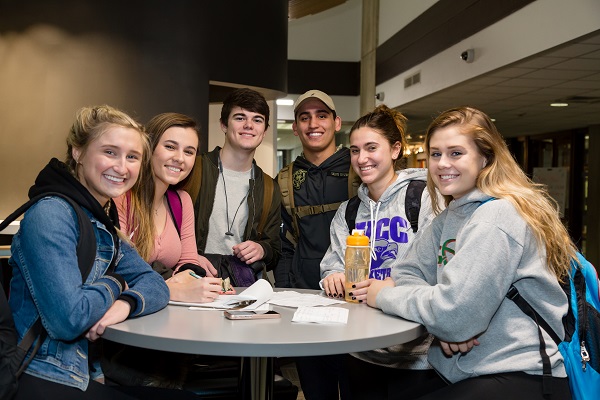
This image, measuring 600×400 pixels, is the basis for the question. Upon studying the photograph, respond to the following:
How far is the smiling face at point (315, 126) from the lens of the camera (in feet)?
11.3

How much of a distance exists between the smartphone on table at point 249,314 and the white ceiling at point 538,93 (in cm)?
487

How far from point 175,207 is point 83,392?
47.2 inches

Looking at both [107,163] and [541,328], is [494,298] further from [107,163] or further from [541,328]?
[107,163]

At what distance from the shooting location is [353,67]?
14.1 meters

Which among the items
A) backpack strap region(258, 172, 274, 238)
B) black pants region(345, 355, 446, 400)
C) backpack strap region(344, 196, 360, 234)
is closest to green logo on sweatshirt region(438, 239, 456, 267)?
black pants region(345, 355, 446, 400)

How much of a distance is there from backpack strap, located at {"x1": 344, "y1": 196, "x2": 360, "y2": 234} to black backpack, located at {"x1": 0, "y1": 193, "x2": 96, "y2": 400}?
50.0 inches

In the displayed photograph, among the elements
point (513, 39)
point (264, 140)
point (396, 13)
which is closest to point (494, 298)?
point (513, 39)

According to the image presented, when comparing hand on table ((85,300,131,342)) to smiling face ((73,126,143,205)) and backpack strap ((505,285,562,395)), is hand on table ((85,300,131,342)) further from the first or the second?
backpack strap ((505,285,562,395))

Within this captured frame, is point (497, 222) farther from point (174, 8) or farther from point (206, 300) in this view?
point (174, 8)

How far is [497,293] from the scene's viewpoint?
178 cm

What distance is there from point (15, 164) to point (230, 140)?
2.87 m

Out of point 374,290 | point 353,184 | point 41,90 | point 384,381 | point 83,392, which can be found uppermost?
point 41,90

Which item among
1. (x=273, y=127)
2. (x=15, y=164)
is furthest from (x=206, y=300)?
(x=273, y=127)

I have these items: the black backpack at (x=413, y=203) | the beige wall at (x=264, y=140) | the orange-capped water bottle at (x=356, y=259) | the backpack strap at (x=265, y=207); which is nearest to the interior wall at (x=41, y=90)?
the beige wall at (x=264, y=140)
